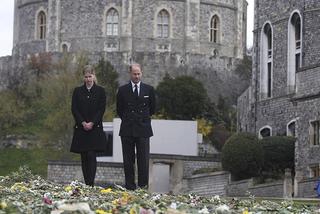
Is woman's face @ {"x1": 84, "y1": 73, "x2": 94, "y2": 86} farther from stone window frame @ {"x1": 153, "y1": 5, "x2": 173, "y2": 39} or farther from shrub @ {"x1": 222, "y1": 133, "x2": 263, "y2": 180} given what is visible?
stone window frame @ {"x1": 153, "y1": 5, "x2": 173, "y2": 39}

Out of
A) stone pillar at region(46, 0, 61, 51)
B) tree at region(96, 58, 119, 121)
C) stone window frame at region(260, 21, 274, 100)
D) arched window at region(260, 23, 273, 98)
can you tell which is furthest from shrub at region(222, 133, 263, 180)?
stone pillar at region(46, 0, 61, 51)

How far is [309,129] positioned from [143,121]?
75.6ft

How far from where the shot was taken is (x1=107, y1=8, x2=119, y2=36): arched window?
8450 cm

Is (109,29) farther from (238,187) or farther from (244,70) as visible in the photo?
(238,187)

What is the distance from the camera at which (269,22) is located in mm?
55312

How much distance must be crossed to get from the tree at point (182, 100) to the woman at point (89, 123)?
46.4 metres

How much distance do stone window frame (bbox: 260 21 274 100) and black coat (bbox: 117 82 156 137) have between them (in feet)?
124

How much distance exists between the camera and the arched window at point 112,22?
8450 cm

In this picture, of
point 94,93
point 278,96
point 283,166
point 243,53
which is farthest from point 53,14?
point 94,93

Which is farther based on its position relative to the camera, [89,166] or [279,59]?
[279,59]

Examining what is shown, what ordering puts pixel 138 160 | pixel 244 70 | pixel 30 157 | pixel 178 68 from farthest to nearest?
pixel 244 70 < pixel 178 68 < pixel 30 157 < pixel 138 160

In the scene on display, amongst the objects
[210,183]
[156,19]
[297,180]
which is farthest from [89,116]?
[156,19]

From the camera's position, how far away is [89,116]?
59.3 feet

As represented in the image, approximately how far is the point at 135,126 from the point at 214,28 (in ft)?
231
